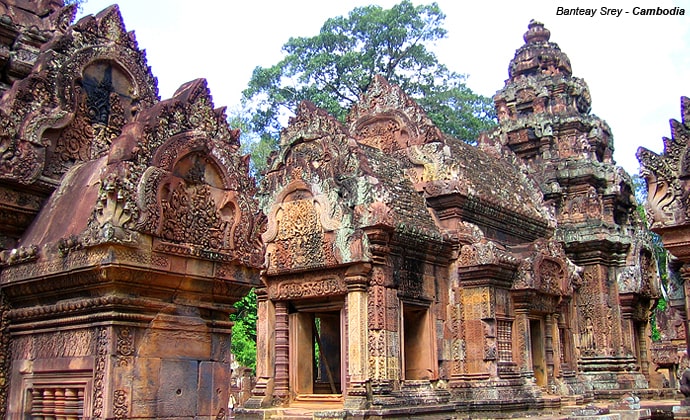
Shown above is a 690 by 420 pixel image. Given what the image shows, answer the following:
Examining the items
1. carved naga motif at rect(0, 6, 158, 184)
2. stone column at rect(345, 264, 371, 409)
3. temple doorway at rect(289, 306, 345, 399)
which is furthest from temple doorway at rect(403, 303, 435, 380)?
carved naga motif at rect(0, 6, 158, 184)

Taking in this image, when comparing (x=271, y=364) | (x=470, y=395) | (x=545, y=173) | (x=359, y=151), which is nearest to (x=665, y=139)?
(x=359, y=151)

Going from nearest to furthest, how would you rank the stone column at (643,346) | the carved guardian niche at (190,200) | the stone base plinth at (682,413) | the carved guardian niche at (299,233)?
the carved guardian niche at (190,200) < the stone base plinth at (682,413) < the carved guardian niche at (299,233) < the stone column at (643,346)

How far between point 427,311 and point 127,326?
852cm

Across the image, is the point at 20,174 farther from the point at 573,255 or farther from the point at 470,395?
the point at 573,255

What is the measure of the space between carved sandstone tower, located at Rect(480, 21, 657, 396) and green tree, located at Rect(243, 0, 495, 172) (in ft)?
43.9

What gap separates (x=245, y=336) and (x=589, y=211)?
1157 cm

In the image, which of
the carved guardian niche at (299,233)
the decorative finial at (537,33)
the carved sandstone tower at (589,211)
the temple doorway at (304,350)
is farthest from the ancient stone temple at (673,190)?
the decorative finial at (537,33)

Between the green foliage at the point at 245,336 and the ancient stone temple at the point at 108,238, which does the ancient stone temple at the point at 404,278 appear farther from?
the green foliage at the point at 245,336

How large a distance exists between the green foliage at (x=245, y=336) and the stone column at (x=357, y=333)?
11.7m

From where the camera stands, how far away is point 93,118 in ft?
18.1

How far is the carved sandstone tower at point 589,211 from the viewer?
1762 centimetres

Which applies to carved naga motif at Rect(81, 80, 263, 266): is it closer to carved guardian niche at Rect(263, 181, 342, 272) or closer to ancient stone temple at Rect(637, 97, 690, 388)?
ancient stone temple at Rect(637, 97, 690, 388)

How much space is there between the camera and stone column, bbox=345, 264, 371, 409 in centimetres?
1101

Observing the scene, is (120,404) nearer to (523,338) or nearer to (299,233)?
(299,233)
